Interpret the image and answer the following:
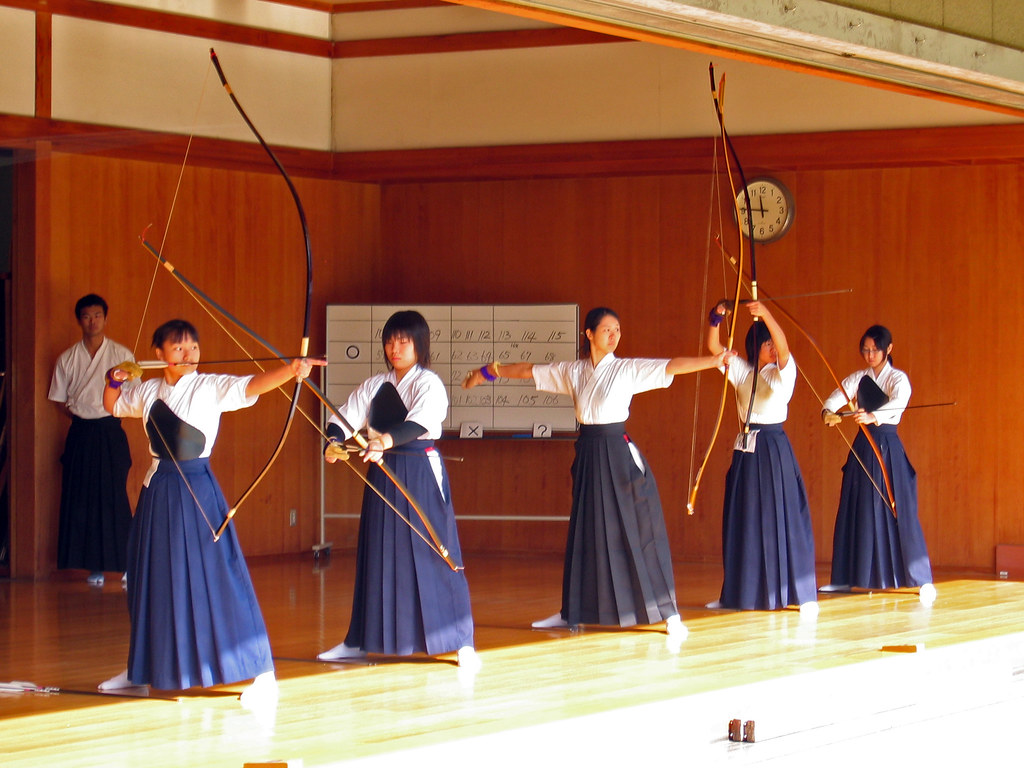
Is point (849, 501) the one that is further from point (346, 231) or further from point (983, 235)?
point (346, 231)

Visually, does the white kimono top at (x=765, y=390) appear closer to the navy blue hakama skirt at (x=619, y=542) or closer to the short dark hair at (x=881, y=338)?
the short dark hair at (x=881, y=338)

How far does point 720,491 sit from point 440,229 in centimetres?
219

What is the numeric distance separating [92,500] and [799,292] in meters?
3.79

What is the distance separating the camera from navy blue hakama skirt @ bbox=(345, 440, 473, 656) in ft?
12.9

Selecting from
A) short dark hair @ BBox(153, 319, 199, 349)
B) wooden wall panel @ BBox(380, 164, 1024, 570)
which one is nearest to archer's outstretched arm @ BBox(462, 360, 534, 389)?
short dark hair @ BBox(153, 319, 199, 349)

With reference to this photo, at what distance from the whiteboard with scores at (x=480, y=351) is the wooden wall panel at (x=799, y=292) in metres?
0.32

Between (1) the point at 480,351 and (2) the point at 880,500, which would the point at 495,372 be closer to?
(2) the point at 880,500

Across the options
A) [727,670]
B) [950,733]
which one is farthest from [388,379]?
[950,733]

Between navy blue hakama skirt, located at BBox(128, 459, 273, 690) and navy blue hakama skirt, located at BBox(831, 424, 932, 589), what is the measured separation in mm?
3021

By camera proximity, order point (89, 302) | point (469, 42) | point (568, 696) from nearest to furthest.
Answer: point (568, 696) < point (89, 302) < point (469, 42)

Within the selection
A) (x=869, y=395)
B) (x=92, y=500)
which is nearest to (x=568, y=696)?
(x=869, y=395)

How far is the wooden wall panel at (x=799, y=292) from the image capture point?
20.4 feet

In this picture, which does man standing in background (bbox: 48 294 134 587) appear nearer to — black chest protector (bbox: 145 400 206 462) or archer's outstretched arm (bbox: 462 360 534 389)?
archer's outstretched arm (bbox: 462 360 534 389)

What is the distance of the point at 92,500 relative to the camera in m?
5.84
